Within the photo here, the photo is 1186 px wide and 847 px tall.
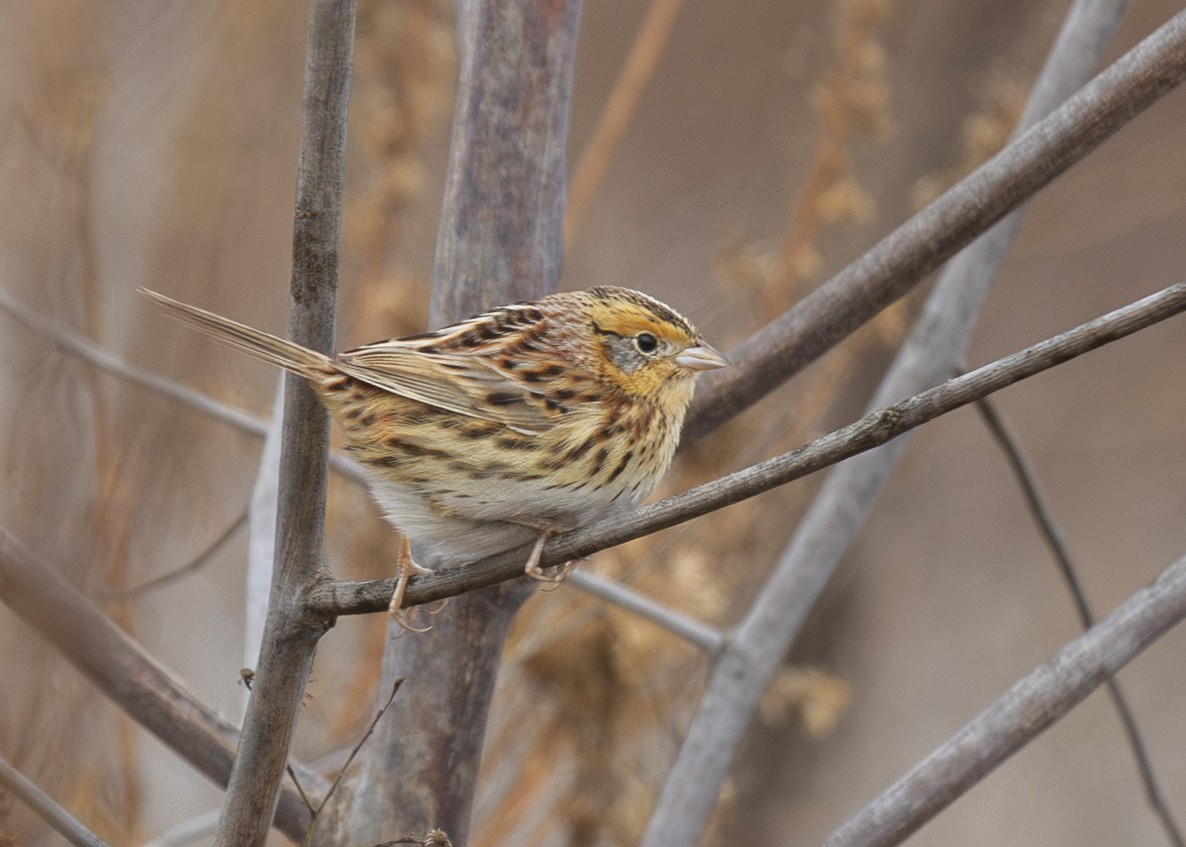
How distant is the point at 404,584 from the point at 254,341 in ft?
1.46

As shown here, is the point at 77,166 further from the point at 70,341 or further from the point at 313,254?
the point at 313,254

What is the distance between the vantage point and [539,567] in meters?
1.75

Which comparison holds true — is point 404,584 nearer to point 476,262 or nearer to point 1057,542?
point 476,262

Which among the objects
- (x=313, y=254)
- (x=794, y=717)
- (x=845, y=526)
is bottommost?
(x=794, y=717)

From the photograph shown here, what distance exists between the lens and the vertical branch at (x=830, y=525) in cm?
254

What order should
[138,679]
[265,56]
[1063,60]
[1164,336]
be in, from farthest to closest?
1. [1164,336]
2. [265,56]
3. [1063,60]
4. [138,679]

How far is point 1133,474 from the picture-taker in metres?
6.93

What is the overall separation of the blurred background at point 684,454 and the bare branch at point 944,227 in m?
0.93

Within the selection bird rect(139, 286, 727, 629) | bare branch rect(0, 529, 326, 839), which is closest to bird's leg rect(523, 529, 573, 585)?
bird rect(139, 286, 727, 629)

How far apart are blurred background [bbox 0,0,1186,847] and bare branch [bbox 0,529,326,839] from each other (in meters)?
0.06

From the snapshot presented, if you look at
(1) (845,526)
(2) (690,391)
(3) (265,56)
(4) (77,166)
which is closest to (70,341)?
(4) (77,166)

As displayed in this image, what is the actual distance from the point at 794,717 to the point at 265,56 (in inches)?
122

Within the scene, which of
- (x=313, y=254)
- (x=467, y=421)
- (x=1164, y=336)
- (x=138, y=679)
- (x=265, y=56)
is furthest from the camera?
(x=1164, y=336)

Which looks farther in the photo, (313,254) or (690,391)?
(690,391)
